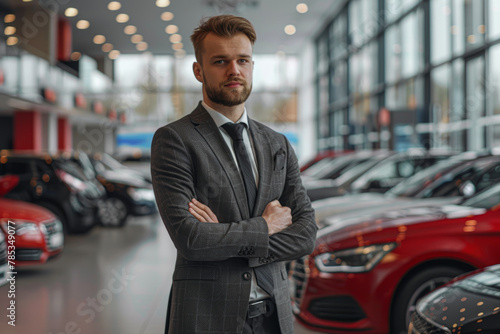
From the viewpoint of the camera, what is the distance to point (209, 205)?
1736 mm

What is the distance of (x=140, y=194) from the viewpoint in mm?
11031

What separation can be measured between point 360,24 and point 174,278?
1741 centimetres

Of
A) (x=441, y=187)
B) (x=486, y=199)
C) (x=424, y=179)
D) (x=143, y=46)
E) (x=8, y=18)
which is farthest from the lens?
(x=8, y=18)

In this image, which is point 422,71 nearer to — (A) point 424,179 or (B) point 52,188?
(A) point 424,179

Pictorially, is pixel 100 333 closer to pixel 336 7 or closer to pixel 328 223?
pixel 328 223

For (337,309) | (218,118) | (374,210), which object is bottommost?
(337,309)

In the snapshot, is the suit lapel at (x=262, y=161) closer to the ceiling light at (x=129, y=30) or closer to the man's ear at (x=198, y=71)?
the man's ear at (x=198, y=71)

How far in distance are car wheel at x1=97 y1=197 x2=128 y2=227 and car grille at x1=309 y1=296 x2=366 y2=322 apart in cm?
753

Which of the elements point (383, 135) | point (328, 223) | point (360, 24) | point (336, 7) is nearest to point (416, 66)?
point (383, 135)

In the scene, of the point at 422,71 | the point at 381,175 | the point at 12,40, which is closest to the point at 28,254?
the point at 381,175

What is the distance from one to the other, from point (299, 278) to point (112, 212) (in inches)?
289

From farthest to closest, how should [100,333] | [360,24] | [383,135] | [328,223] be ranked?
[360,24], [383,135], [328,223], [100,333]

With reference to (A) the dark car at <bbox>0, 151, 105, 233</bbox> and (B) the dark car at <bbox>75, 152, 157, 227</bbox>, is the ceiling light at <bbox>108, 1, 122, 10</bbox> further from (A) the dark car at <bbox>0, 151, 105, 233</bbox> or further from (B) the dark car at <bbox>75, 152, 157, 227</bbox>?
(B) the dark car at <bbox>75, 152, 157, 227</bbox>

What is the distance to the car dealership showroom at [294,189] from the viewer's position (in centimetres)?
208
